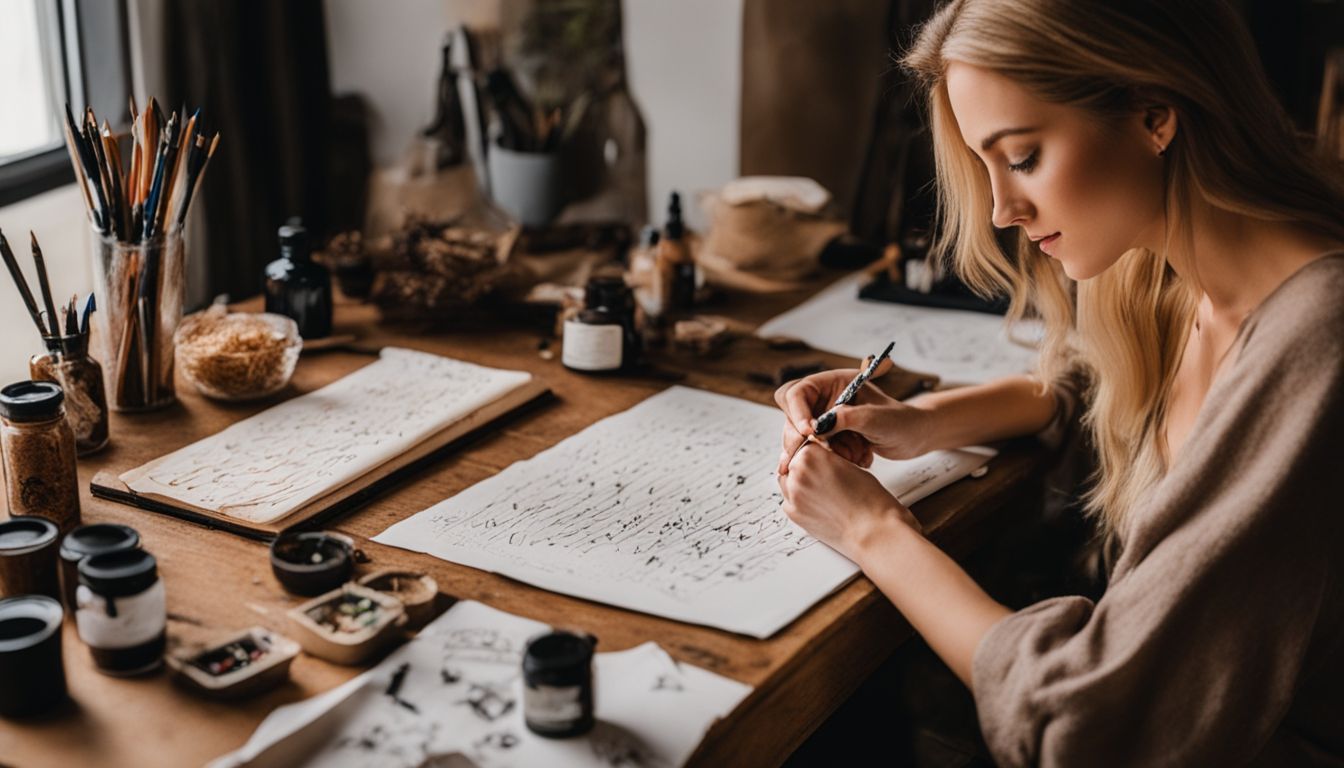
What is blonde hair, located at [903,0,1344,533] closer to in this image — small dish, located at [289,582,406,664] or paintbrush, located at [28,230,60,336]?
small dish, located at [289,582,406,664]

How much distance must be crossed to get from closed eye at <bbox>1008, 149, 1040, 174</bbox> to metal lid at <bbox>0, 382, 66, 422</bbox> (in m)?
0.89

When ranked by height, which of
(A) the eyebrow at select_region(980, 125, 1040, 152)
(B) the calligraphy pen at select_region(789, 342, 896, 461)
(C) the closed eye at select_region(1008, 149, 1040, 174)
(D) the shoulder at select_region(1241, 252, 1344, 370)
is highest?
(A) the eyebrow at select_region(980, 125, 1040, 152)

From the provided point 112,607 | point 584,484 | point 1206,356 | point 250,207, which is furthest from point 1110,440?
point 250,207

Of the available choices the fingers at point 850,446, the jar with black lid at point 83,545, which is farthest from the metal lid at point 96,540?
the fingers at point 850,446

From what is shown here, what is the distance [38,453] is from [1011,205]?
919 mm

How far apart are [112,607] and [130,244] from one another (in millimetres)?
589

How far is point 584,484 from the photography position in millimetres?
1318

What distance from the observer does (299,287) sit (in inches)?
66.0

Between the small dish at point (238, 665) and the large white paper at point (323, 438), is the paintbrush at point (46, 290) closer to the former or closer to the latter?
the large white paper at point (323, 438)

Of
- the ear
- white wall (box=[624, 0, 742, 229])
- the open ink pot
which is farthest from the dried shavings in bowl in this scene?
white wall (box=[624, 0, 742, 229])

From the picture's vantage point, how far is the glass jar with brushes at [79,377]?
51.4 inches

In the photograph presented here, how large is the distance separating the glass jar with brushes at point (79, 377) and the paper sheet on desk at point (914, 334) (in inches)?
35.0

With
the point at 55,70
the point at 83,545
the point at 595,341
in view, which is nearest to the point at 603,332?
the point at 595,341

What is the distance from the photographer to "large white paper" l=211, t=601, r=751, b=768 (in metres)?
0.89
